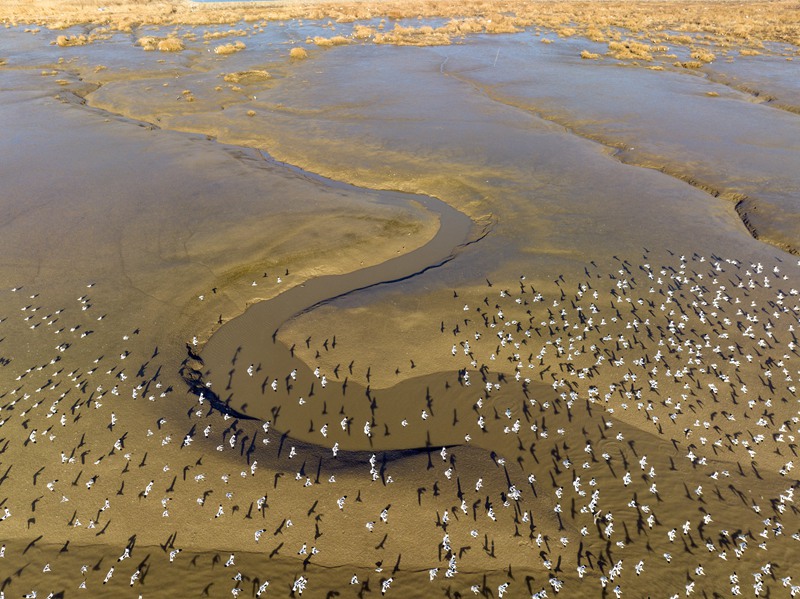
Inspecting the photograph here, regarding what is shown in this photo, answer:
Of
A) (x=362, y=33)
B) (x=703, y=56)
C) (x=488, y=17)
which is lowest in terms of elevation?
(x=703, y=56)

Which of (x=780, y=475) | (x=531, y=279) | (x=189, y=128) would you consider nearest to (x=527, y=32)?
(x=189, y=128)

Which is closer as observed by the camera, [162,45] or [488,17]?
[162,45]

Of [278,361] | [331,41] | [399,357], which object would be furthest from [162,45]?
[399,357]

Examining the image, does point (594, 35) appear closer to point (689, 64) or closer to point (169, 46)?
point (689, 64)

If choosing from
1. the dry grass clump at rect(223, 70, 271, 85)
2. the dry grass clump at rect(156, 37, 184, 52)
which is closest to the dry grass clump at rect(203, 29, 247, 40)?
the dry grass clump at rect(156, 37, 184, 52)

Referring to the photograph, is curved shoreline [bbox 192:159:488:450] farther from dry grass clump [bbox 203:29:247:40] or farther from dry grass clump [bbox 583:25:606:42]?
dry grass clump [bbox 203:29:247:40]

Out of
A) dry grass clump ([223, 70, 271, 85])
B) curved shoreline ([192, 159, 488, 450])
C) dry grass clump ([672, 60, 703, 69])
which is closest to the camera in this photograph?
curved shoreline ([192, 159, 488, 450])
